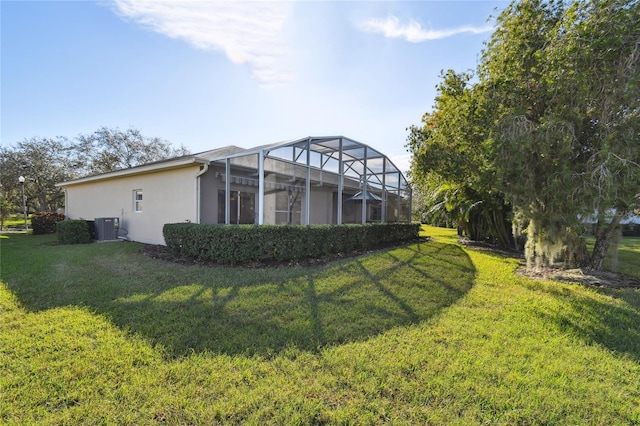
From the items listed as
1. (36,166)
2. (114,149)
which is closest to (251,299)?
(36,166)

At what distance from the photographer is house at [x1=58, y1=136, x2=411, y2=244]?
8781 mm

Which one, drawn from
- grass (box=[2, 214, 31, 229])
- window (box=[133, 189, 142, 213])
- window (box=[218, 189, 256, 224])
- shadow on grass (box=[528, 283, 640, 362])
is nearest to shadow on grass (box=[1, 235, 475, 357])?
shadow on grass (box=[528, 283, 640, 362])

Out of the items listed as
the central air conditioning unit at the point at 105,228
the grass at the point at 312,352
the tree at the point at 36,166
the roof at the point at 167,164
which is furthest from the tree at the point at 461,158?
the tree at the point at 36,166

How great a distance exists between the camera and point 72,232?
34.2 feet

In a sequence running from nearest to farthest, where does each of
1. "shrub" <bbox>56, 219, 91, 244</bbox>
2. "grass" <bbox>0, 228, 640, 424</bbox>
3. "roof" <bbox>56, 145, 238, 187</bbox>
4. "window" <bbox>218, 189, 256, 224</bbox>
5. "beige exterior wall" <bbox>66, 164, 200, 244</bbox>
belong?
"grass" <bbox>0, 228, 640, 424</bbox>
"roof" <bbox>56, 145, 238, 187</bbox>
"beige exterior wall" <bbox>66, 164, 200, 244</bbox>
"window" <bbox>218, 189, 256, 224</bbox>
"shrub" <bbox>56, 219, 91, 244</bbox>

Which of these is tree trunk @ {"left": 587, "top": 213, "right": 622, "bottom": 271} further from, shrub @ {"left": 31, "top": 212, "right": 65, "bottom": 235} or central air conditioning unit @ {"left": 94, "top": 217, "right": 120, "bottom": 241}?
shrub @ {"left": 31, "top": 212, "right": 65, "bottom": 235}

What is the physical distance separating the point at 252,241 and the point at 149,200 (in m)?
6.34

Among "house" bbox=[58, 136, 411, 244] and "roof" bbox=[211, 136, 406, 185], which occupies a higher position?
"roof" bbox=[211, 136, 406, 185]

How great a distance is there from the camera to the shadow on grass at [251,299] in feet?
10.8

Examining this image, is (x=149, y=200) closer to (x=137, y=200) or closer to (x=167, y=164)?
(x=137, y=200)

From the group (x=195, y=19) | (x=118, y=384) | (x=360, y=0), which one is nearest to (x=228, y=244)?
(x=118, y=384)

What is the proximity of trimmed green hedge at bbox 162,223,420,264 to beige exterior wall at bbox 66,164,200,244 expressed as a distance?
5.04 ft

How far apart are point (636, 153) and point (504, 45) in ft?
11.1

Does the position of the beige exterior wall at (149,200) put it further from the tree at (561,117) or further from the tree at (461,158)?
the tree at (561,117)
